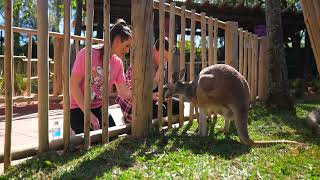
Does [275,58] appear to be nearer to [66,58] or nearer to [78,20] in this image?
[66,58]

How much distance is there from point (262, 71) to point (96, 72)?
5418 millimetres

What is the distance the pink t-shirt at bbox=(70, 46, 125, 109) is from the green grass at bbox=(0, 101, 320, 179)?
1.97ft

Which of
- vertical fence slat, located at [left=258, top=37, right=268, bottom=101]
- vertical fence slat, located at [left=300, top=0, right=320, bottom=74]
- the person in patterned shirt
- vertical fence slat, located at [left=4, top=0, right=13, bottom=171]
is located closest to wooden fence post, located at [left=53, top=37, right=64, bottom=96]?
the person in patterned shirt

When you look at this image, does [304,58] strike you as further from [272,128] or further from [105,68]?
[105,68]

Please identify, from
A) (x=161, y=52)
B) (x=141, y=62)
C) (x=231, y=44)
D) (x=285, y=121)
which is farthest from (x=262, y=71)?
(x=141, y=62)

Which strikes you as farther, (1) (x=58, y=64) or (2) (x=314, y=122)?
(1) (x=58, y=64)

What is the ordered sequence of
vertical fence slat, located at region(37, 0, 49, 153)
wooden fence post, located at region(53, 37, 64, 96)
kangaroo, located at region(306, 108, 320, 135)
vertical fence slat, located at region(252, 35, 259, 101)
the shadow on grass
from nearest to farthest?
vertical fence slat, located at region(37, 0, 49, 153)
the shadow on grass
kangaroo, located at region(306, 108, 320, 135)
wooden fence post, located at region(53, 37, 64, 96)
vertical fence slat, located at region(252, 35, 259, 101)

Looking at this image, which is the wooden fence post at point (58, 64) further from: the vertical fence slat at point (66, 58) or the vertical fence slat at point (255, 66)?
the vertical fence slat at point (66, 58)

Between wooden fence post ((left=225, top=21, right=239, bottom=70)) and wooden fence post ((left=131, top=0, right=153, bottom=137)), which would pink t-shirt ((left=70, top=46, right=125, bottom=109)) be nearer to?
wooden fence post ((left=131, top=0, right=153, bottom=137))

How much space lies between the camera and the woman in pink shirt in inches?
161

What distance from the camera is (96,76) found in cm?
438

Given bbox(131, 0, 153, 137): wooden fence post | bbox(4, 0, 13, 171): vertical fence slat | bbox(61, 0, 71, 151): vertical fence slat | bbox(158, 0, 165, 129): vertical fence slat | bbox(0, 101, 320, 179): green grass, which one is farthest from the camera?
bbox(158, 0, 165, 129): vertical fence slat

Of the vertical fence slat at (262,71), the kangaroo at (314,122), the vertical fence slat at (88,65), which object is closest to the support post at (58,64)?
the vertical fence slat at (88,65)

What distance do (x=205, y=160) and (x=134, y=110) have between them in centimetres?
108
